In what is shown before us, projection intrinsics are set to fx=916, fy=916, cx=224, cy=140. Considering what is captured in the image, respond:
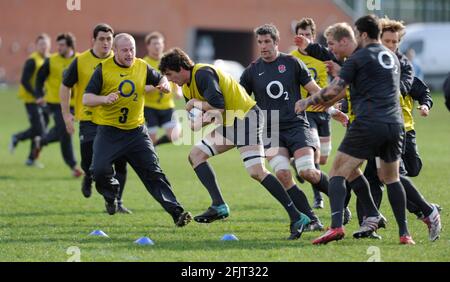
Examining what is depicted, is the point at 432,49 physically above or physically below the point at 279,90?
below

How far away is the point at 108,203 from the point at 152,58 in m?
4.64

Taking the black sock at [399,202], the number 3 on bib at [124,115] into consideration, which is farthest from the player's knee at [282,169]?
the number 3 on bib at [124,115]

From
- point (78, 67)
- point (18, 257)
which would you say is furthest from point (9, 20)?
point (18, 257)

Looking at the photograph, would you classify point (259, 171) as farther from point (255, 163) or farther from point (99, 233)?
point (99, 233)

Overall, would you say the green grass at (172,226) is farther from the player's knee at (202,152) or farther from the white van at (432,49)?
the white van at (432,49)

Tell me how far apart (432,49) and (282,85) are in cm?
3455

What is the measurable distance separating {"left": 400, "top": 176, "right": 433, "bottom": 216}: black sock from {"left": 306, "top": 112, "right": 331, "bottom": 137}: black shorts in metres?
2.36

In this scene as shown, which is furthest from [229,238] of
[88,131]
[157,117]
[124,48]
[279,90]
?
[157,117]

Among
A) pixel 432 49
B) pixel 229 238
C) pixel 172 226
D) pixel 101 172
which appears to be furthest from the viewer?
pixel 432 49

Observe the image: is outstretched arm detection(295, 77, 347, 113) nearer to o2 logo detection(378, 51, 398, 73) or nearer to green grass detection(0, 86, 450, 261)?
o2 logo detection(378, 51, 398, 73)

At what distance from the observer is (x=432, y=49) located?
42.7 metres

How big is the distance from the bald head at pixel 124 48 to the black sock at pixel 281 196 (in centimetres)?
198

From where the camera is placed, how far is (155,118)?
1484cm
